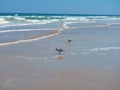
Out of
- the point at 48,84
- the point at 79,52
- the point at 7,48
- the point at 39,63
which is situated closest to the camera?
the point at 48,84

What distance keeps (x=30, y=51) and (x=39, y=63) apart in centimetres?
265

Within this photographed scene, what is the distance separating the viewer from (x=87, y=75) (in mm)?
8227

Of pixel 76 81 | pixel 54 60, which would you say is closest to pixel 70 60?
pixel 54 60

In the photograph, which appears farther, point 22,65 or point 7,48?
point 7,48

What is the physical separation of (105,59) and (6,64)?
3.19 meters

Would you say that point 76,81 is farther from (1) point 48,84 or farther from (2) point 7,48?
(2) point 7,48

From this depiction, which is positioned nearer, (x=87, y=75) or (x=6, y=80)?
(x=6, y=80)

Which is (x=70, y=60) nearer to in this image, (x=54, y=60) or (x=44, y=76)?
(x=54, y=60)

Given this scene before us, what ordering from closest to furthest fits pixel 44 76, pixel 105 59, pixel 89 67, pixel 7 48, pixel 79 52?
pixel 44 76, pixel 89 67, pixel 105 59, pixel 79 52, pixel 7 48

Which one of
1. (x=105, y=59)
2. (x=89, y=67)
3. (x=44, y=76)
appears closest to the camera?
(x=44, y=76)

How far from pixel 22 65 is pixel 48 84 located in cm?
245

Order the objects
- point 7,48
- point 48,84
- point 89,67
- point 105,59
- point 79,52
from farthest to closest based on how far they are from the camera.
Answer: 1. point 7,48
2. point 79,52
3. point 105,59
4. point 89,67
5. point 48,84

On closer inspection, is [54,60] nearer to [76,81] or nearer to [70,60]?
[70,60]

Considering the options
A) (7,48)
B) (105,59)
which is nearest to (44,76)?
(105,59)
